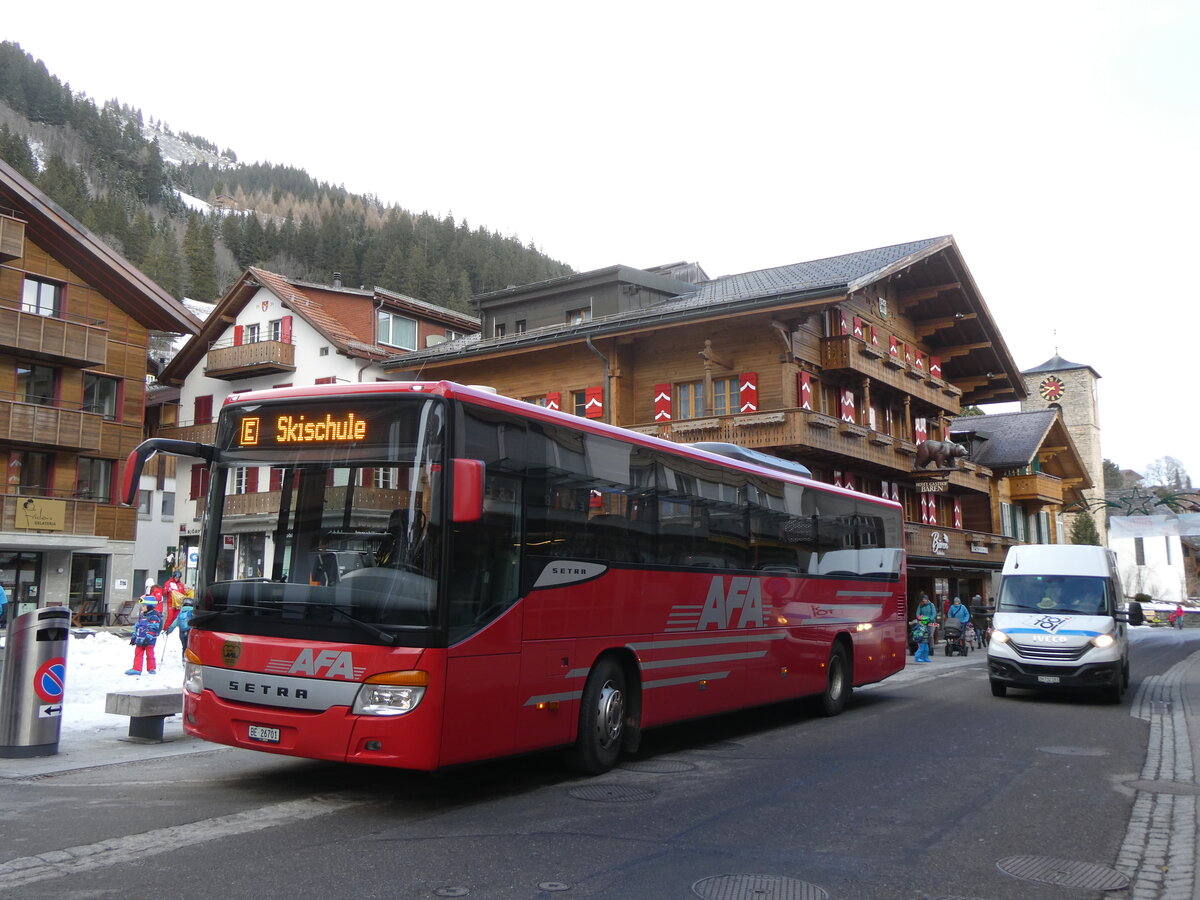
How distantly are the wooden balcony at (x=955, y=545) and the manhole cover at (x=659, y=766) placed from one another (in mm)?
22841

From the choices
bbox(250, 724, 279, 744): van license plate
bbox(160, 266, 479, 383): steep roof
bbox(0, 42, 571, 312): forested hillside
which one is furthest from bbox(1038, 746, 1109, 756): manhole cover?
bbox(0, 42, 571, 312): forested hillside

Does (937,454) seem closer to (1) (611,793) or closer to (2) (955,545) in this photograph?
(2) (955,545)

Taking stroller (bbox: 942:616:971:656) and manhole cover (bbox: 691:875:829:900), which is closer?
manhole cover (bbox: 691:875:829:900)

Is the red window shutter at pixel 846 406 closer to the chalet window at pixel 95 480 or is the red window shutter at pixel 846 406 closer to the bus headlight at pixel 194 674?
the chalet window at pixel 95 480

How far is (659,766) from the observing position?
31.7 feet

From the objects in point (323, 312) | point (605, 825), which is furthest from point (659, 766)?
point (323, 312)

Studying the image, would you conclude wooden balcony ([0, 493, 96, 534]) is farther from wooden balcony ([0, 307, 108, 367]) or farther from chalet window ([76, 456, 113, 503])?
wooden balcony ([0, 307, 108, 367])

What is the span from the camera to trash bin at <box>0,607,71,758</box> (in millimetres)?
9289

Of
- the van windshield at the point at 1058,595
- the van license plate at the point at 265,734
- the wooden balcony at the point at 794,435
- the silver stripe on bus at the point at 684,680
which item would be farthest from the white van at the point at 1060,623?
the van license plate at the point at 265,734

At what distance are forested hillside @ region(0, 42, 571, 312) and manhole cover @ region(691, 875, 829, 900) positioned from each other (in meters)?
82.5

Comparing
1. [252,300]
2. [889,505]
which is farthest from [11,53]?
[889,505]

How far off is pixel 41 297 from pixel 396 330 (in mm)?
14070

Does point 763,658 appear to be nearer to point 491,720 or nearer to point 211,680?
point 491,720

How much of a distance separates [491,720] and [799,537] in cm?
657
